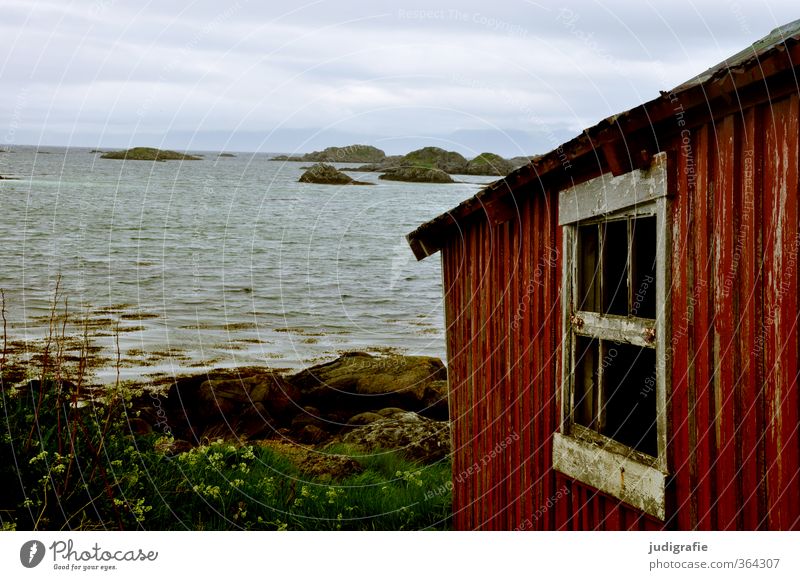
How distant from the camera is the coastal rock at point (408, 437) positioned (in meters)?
12.1

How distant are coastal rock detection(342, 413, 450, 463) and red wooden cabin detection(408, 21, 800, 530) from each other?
5420mm

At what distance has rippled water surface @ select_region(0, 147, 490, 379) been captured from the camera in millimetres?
18672

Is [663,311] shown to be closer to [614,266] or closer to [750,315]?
[750,315]

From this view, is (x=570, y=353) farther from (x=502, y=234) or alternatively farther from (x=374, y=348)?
(x=374, y=348)

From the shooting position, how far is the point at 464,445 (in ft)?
25.2

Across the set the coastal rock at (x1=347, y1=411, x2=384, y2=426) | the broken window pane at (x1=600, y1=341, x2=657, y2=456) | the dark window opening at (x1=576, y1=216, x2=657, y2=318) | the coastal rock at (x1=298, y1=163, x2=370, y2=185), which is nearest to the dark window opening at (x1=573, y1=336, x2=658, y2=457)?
the broken window pane at (x1=600, y1=341, x2=657, y2=456)

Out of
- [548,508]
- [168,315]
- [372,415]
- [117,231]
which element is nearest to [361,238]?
[117,231]

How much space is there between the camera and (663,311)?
4.30m

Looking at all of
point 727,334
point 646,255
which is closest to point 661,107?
point 727,334

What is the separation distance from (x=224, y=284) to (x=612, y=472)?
77.6ft

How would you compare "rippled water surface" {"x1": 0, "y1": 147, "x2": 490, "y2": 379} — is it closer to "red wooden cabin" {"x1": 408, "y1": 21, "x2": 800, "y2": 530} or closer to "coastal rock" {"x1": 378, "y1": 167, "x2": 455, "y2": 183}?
"coastal rock" {"x1": 378, "y1": 167, "x2": 455, "y2": 183}

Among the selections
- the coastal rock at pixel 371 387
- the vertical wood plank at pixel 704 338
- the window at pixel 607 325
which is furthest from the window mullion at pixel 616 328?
the coastal rock at pixel 371 387

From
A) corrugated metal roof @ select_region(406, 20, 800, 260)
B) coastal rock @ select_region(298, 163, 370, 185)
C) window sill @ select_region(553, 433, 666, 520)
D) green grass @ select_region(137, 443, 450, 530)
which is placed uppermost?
coastal rock @ select_region(298, 163, 370, 185)
